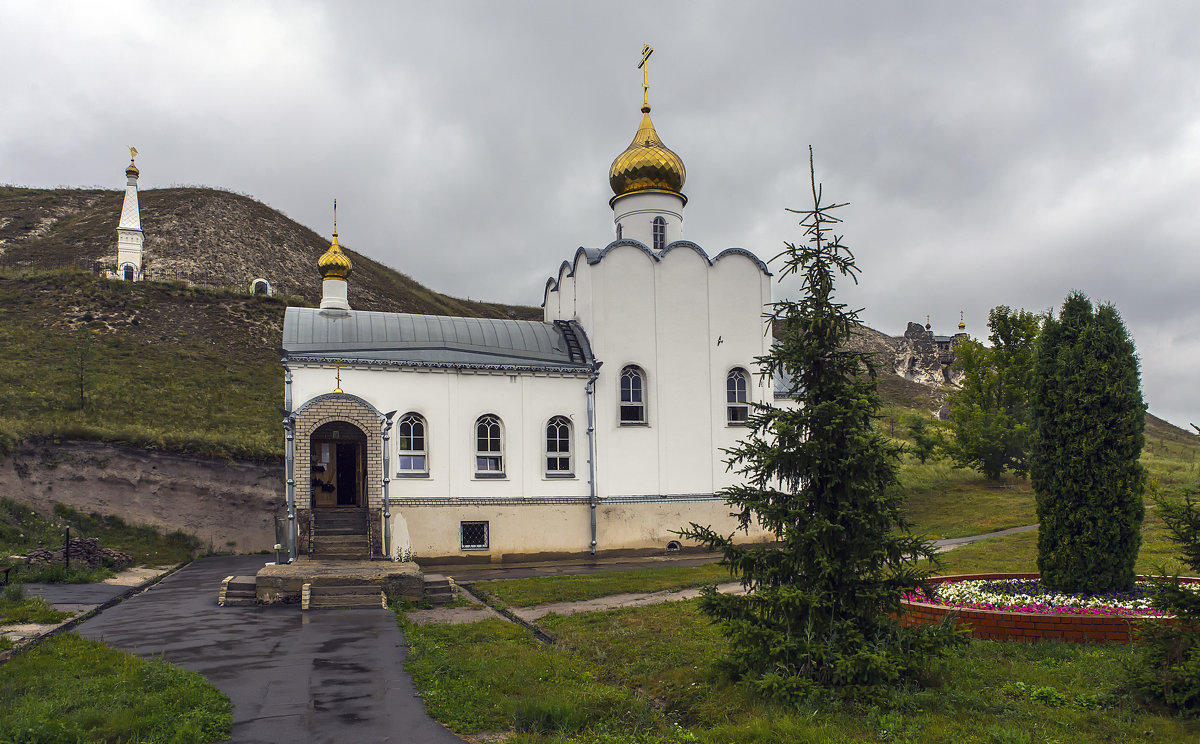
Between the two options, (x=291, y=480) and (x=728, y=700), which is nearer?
(x=728, y=700)

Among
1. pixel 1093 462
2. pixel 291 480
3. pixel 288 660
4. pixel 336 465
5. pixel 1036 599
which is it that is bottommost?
pixel 288 660

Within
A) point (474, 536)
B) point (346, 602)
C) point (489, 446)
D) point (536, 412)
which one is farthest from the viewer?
point (536, 412)

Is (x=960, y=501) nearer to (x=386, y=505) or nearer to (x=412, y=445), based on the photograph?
(x=412, y=445)

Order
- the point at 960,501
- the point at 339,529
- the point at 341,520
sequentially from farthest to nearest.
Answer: the point at 960,501 < the point at 341,520 < the point at 339,529

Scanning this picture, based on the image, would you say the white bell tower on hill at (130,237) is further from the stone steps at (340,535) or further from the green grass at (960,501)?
the green grass at (960,501)

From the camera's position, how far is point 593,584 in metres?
15.5

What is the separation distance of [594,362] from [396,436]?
221 inches

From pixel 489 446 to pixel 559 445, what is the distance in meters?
1.96

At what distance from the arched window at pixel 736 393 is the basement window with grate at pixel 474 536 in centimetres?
777

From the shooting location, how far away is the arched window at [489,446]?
2023 centimetres

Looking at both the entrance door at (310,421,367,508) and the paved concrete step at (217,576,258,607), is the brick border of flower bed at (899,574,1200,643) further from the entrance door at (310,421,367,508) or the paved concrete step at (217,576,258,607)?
the entrance door at (310,421,367,508)

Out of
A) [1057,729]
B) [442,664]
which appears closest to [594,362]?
[442,664]

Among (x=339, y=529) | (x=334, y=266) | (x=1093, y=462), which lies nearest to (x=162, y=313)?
(x=334, y=266)

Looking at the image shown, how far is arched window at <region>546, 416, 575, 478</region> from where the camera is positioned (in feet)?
69.1
